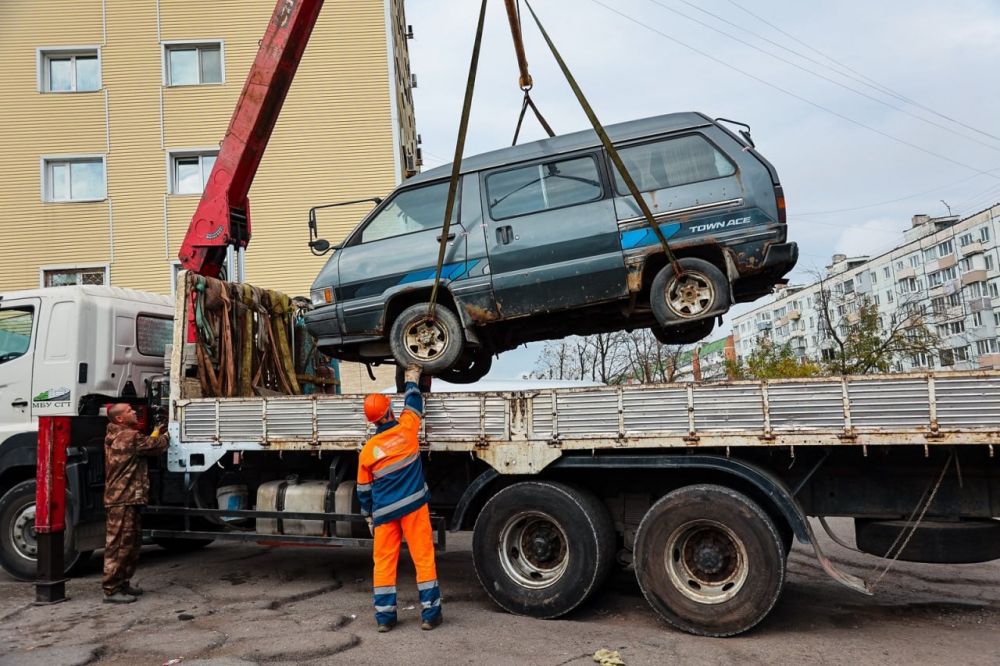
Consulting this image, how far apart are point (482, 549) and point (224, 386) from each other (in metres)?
2.88

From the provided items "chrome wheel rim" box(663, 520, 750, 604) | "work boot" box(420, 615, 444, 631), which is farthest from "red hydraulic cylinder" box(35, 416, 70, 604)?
"chrome wheel rim" box(663, 520, 750, 604)

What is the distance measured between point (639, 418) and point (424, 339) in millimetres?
2051

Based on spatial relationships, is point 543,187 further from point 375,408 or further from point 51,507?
point 51,507

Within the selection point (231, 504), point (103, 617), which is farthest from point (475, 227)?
point (103, 617)

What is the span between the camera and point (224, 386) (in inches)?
274

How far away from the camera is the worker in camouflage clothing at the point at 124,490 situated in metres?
6.35

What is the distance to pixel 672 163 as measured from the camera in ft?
19.9

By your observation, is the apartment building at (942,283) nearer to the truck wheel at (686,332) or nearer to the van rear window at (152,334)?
the truck wheel at (686,332)

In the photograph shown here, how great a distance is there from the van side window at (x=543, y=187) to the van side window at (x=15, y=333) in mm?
4330

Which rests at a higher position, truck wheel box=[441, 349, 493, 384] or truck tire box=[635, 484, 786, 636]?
truck wheel box=[441, 349, 493, 384]

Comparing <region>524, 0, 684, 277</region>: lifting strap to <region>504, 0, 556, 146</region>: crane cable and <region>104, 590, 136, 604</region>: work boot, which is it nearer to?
<region>504, 0, 556, 146</region>: crane cable

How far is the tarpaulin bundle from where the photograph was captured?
22.2 feet

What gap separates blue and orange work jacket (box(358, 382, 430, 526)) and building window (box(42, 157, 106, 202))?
15.5 m

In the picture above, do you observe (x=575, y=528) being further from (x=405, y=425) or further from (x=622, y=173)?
(x=622, y=173)
